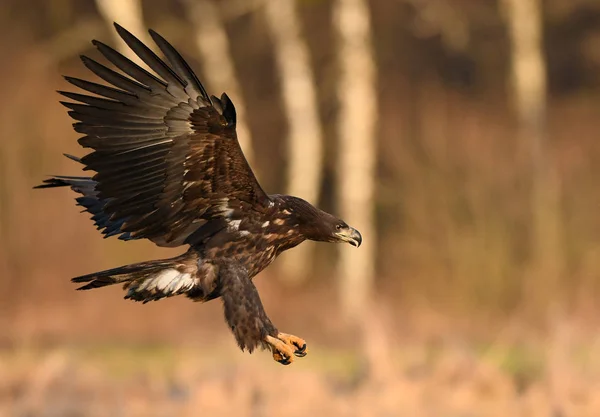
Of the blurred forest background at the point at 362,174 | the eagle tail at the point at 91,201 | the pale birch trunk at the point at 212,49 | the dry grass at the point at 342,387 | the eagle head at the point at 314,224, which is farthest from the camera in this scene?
the pale birch trunk at the point at 212,49

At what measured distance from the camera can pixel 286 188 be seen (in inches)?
827

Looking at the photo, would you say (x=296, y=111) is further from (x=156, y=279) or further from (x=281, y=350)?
(x=281, y=350)

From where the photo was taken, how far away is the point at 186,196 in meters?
7.03

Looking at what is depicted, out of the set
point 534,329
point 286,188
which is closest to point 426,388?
point 534,329

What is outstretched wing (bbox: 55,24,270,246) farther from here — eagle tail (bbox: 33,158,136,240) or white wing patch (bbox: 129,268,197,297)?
eagle tail (bbox: 33,158,136,240)

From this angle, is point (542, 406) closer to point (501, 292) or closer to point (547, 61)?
point (501, 292)

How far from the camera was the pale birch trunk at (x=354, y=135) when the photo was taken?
61.0 ft

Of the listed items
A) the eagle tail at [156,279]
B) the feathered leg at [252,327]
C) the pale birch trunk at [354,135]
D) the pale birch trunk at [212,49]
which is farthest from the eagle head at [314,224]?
the pale birch trunk at [212,49]

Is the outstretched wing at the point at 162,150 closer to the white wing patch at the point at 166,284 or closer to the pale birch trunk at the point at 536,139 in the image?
the white wing patch at the point at 166,284

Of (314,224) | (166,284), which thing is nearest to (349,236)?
(314,224)

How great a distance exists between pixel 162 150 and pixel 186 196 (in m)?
0.28

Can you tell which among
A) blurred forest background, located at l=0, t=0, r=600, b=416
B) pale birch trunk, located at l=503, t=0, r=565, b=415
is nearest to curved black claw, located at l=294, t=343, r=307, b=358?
blurred forest background, located at l=0, t=0, r=600, b=416

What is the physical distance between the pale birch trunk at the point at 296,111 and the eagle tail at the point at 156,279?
41.5 ft

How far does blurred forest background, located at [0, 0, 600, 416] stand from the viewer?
17156 millimetres
